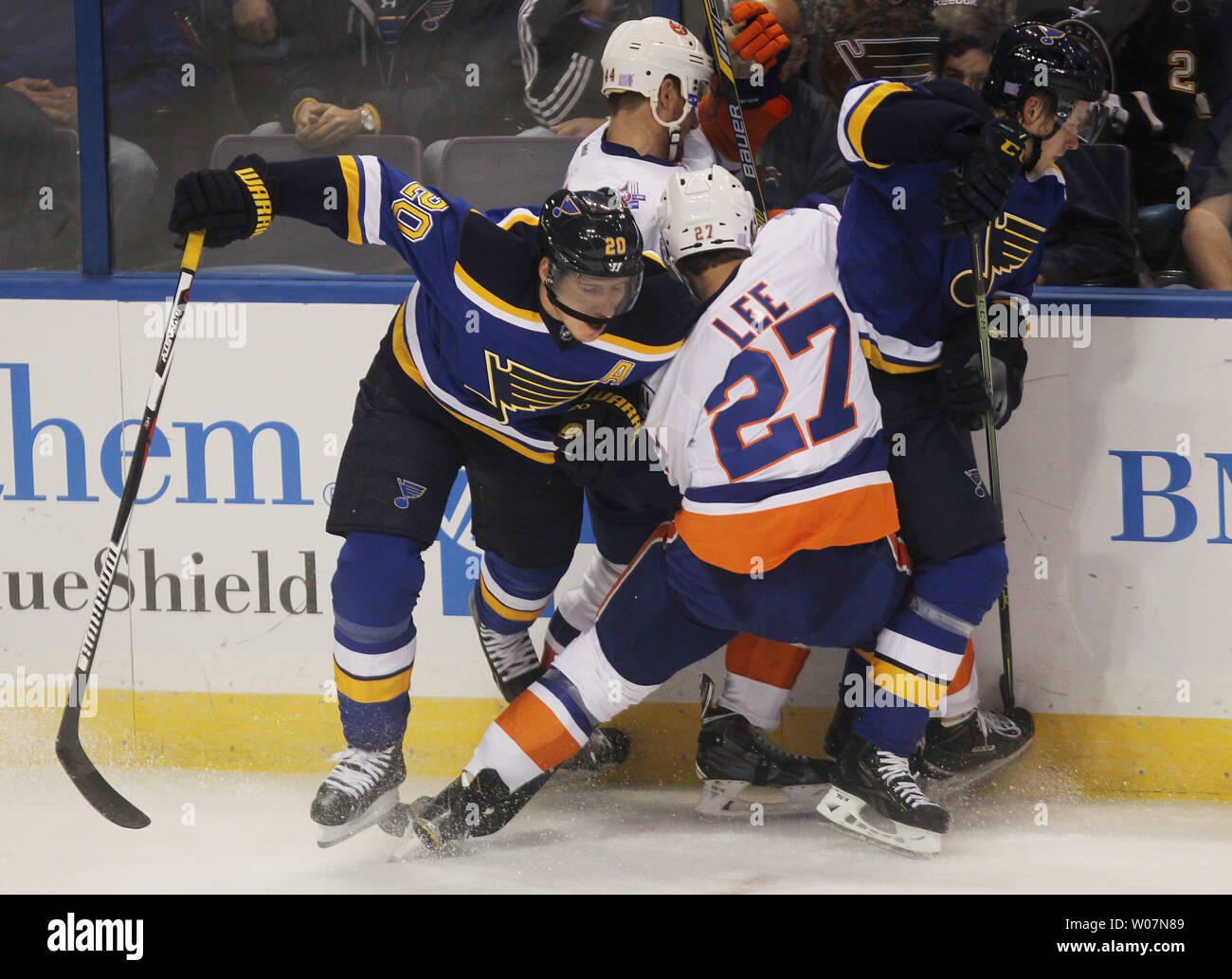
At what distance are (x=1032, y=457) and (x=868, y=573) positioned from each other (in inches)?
27.4

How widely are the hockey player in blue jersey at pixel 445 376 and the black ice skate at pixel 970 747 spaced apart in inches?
35.1

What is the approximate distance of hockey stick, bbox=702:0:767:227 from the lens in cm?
317

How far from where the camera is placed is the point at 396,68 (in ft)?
11.3

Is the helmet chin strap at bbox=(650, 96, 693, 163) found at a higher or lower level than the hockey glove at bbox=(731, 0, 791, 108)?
lower

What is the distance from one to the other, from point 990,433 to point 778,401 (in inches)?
20.0

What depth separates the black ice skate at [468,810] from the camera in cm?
286

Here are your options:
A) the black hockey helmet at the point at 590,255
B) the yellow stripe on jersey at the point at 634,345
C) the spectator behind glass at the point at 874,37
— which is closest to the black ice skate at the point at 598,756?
the yellow stripe on jersey at the point at 634,345

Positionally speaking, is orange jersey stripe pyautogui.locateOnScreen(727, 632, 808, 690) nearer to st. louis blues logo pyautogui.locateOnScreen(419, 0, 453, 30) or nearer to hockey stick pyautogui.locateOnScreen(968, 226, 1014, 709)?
hockey stick pyautogui.locateOnScreen(968, 226, 1014, 709)

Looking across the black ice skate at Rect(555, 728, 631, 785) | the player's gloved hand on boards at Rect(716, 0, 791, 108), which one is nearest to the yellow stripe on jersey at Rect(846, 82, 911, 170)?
the player's gloved hand on boards at Rect(716, 0, 791, 108)

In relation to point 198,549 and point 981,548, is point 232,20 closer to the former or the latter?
point 198,549

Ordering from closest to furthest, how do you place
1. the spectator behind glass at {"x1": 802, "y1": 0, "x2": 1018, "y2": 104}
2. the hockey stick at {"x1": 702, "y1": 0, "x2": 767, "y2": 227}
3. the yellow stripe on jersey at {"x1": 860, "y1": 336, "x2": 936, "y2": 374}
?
1. the yellow stripe on jersey at {"x1": 860, "y1": 336, "x2": 936, "y2": 374}
2. the hockey stick at {"x1": 702, "y1": 0, "x2": 767, "y2": 227}
3. the spectator behind glass at {"x1": 802, "y1": 0, "x2": 1018, "y2": 104}

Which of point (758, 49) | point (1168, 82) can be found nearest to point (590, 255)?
point (758, 49)

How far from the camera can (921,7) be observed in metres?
3.28

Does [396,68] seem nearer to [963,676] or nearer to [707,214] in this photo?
[707,214]
